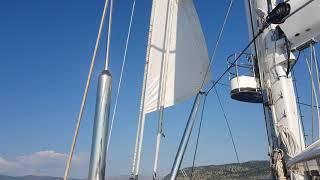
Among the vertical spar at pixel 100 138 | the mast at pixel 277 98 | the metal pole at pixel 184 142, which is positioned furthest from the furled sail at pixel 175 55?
the vertical spar at pixel 100 138

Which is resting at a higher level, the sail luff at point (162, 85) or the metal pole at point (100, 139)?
the sail luff at point (162, 85)

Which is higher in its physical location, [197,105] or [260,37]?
[260,37]

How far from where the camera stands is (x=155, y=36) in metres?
7.43

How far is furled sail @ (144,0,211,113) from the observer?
692cm

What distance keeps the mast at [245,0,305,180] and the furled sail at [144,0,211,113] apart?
1.51 metres

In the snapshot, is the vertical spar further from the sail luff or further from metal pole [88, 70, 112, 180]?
the sail luff

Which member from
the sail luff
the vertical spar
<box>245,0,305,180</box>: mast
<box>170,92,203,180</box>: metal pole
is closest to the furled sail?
the sail luff

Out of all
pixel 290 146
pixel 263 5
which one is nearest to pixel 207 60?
pixel 263 5

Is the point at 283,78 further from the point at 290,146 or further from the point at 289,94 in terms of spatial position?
the point at 290,146

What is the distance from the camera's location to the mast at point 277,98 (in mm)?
6914

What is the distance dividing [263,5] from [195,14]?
189 cm

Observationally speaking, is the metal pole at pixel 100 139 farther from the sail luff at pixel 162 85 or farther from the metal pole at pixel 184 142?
the sail luff at pixel 162 85

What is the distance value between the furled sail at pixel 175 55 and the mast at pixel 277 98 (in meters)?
1.51

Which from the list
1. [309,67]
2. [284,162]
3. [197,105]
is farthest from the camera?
[309,67]
